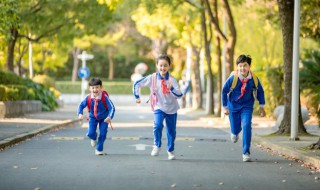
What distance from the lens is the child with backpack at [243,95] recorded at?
45.9ft

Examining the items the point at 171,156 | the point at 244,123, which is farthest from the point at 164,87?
the point at 244,123

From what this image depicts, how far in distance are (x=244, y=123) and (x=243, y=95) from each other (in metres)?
0.48

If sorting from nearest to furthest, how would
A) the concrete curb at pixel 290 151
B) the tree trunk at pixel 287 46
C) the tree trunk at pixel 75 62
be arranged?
the concrete curb at pixel 290 151, the tree trunk at pixel 287 46, the tree trunk at pixel 75 62

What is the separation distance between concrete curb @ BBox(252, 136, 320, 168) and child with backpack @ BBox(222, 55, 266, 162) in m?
0.98

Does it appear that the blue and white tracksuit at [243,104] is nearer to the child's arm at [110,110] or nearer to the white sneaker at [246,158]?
the white sneaker at [246,158]

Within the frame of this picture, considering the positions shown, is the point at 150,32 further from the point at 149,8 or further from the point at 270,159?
the point at 270,159

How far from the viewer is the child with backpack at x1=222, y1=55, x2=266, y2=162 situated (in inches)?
551

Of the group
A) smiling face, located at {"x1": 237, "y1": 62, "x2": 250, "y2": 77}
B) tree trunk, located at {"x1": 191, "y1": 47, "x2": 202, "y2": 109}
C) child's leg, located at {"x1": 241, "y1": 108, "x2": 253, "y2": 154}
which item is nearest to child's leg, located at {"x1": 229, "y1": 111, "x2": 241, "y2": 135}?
child's leg, located at {"x1": 241, "y1": 108, "x2": 253, "y2": 154}

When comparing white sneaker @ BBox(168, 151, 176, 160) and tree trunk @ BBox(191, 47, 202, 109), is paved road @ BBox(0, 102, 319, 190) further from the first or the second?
tree trunk @ BBox(191, 47, 202, 109)

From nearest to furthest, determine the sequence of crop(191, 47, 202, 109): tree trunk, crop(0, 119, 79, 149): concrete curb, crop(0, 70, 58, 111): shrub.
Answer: crop(0, 119, 79, 149): concrete curb
crop(0, 70, 58, 111): shrub
crop(191, 47, 202, 109): tree trunk

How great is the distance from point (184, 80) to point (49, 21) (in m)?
17.8

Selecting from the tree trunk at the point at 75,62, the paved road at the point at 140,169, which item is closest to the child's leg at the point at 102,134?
the paved road at the point at 140,169

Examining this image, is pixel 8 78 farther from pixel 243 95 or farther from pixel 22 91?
pixel 243 95

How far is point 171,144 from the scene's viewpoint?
46.6 ft
